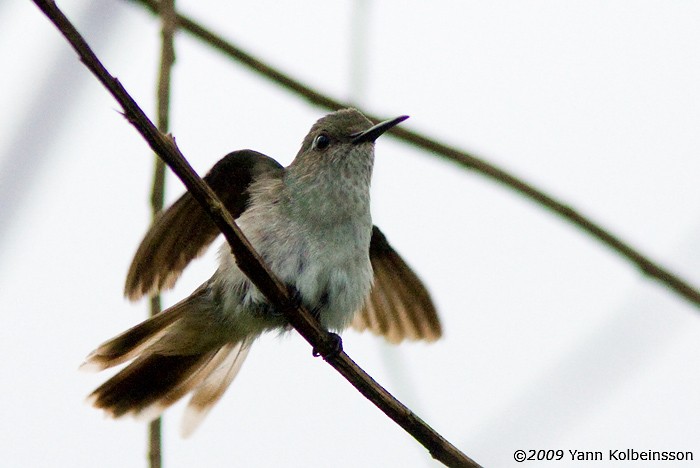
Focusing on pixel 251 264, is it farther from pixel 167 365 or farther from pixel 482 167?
pixel 167 365

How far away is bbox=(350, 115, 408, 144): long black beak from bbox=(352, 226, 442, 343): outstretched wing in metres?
0.77

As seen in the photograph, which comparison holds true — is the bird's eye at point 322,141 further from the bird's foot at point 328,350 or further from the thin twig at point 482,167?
the bird's foot at point 328,350

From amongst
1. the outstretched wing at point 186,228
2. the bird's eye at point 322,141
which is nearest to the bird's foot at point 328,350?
the outstretched wing at point 186,228

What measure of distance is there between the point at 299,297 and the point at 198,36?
1.43m

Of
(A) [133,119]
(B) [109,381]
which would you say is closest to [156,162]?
(A) [133,119]

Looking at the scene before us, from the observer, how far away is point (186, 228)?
4.99m

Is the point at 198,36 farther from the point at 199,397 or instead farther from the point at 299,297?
the point at 199,397

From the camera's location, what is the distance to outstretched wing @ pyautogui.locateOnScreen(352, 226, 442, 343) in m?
5.78

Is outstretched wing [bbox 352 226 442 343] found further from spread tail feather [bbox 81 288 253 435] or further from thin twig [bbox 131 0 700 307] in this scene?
thin twig [bbox 131 0 700 307]

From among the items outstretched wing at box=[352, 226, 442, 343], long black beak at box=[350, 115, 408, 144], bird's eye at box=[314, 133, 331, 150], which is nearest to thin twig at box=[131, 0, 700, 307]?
long black beak at box=[350, 115, 408, 144]

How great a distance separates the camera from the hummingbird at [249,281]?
4.68 m

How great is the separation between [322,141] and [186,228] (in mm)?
1019

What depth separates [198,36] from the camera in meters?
4.33

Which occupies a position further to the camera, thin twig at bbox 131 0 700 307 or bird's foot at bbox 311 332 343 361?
thin twig at bbox 131 0 700 307
